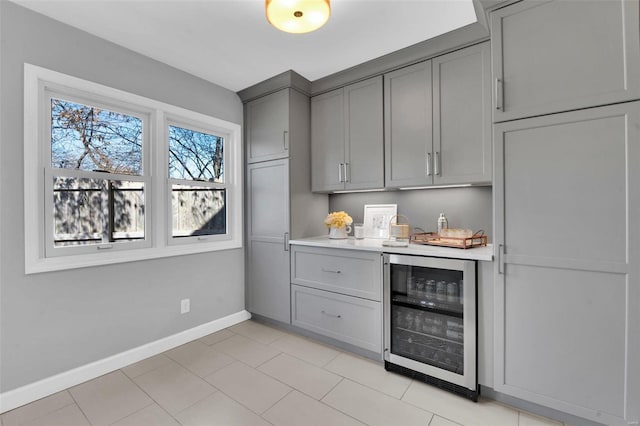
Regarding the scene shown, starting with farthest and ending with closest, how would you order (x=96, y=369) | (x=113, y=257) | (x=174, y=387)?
(x=113, y=257) < (x=96, y=369) < (x=174, y=387)

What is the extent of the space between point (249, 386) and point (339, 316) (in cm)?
88

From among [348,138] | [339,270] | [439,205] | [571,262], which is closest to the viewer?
[571,262]

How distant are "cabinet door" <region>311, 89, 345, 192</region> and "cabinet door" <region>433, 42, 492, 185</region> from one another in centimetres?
91

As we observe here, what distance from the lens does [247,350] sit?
253 centimetres

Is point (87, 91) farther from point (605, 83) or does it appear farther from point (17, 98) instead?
point (605, 83)

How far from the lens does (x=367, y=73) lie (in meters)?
2.59

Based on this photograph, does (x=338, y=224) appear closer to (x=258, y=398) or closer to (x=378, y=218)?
(x=378, y=218)

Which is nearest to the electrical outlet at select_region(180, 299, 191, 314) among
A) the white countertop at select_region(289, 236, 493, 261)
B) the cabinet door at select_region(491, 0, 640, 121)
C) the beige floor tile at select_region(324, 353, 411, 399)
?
the white countertop at select_region(289, 236, 493, 261)

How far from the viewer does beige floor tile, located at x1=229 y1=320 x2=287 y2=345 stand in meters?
2.76

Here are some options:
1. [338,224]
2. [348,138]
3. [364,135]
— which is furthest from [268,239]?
[364,135]

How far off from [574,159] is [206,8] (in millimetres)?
2378

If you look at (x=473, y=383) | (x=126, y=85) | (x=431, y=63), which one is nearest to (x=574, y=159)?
(x=431, y=63)

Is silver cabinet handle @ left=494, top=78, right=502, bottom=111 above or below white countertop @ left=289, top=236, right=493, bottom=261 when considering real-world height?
above

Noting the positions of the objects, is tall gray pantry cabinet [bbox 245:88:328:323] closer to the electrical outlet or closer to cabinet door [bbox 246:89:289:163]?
cabinet door [bbox 246:89:289:163]
